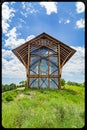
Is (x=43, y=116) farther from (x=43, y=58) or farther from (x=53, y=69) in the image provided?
(x=43, y=58)

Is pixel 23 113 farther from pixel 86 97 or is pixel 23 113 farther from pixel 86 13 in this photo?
pixel 86 13

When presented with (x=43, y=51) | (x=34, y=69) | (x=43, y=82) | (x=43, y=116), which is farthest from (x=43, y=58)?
(x=43, y=116)

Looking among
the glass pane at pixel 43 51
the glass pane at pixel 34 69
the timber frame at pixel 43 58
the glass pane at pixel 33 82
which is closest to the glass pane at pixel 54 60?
the timber frame at pixel 43 58

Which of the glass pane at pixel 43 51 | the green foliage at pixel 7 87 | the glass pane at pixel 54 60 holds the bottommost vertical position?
the green foliage at pixel 7 87

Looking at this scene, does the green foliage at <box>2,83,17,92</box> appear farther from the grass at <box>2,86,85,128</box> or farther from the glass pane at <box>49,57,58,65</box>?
the glass pane at <box>49,57,58,65</box>

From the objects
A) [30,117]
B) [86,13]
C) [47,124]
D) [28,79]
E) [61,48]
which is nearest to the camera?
[86,13]

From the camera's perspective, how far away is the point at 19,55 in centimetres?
963

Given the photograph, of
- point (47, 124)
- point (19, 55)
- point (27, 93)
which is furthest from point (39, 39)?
point (47, 124)

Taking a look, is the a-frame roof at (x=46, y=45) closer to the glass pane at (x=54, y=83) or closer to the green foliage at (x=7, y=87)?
the glass pane at (x=54, y=83)

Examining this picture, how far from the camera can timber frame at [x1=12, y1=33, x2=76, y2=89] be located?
938 centimetres

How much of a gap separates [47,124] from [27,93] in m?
3.71

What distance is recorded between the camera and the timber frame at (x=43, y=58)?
30.8ft

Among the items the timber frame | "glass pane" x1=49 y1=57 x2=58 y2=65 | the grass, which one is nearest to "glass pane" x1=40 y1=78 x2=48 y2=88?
the timber frame

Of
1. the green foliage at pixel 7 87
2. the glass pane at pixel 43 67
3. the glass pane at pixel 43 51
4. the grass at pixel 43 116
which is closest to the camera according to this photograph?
the grass at pixel 43 116
